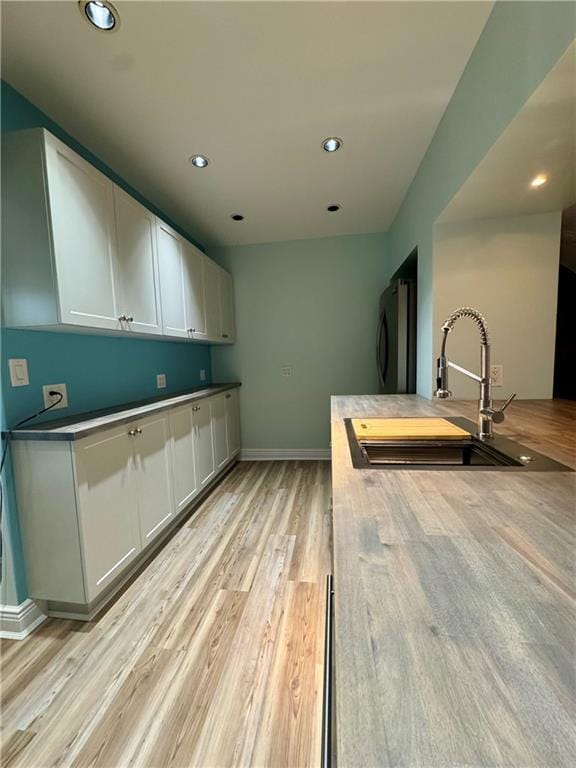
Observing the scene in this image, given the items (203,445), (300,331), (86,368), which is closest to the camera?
(86,368)

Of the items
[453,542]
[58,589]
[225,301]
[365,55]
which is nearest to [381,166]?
[365,55]

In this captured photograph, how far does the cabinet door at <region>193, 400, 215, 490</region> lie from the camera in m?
2.62

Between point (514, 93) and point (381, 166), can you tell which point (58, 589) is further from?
point (381, 166)

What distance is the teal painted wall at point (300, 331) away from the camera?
3549mm

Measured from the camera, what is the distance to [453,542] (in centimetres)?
56

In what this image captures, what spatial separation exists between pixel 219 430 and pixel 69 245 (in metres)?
2.04

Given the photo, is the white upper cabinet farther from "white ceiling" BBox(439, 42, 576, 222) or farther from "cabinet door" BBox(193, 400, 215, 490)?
"white ceiling" BBox(439, 42, 576, 222)

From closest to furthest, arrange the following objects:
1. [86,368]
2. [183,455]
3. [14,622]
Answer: [14,622]
[86,368]
[183,455]

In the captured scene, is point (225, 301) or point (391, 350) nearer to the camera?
point (391, 350)

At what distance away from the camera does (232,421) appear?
3.57m

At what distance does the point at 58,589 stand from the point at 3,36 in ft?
7.65

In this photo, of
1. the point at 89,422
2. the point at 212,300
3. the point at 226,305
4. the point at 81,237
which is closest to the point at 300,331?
the point at 226,305

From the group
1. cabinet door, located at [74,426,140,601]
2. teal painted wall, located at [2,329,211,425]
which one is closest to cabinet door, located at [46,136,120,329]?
teal painted wall, located at [2,329,211,425]

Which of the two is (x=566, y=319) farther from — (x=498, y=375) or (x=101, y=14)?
(x=101, y=14)
